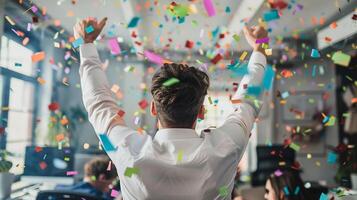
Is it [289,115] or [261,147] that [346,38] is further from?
[289,115]

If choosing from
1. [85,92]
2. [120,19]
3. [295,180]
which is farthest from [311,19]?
[85,92]

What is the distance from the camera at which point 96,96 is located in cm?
111

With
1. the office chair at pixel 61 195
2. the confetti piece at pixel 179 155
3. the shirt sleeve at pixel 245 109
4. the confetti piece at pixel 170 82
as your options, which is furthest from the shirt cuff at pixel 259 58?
the office chair at pixel 61 195

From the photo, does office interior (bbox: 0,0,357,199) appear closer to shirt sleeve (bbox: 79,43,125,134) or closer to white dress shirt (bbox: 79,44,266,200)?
shirt sleeve (bbox: 79,43,125,134)

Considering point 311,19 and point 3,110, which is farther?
point 311,19

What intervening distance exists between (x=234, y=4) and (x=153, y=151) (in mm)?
3531

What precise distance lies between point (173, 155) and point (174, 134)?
0.08 m

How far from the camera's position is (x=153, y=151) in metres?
1.00

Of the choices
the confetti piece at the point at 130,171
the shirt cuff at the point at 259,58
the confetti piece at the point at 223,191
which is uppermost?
the shirt cuff at the point at 259,58

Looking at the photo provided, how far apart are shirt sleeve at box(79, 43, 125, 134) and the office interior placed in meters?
0.32

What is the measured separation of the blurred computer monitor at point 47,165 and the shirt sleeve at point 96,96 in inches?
64.7

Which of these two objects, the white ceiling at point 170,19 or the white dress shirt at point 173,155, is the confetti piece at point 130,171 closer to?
the white dress shirt at point 173,155

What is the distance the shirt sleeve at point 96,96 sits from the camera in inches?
42.2

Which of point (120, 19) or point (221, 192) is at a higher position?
point (120, 19)
